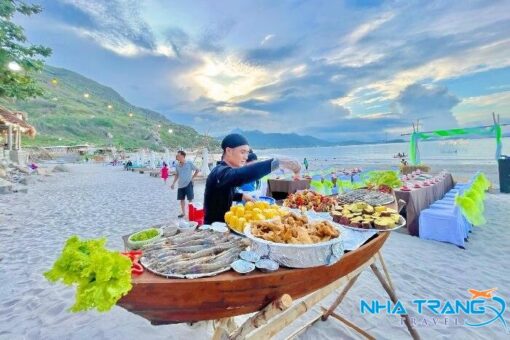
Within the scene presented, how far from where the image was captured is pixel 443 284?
4.20m

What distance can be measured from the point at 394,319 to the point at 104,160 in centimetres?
5836

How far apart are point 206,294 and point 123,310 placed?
314 cm

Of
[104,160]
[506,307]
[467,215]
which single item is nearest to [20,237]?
[506,307]

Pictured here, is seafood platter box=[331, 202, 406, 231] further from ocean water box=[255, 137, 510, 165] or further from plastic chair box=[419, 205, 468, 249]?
plastic chair box=[419, 205, 468, 249]

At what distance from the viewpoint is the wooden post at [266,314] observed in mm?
1344

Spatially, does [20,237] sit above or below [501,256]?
above

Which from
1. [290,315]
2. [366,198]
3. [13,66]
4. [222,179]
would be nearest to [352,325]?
[366,198]

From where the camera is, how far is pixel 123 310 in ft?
11.8

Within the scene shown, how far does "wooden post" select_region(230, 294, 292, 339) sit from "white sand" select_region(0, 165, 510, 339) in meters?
2.02

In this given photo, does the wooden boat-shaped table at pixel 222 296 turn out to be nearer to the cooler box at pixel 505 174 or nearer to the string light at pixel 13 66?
the string light at pixel 13 66

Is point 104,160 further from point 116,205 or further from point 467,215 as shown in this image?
point 467,215

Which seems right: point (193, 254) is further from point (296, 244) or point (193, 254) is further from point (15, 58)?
point (15, 58)

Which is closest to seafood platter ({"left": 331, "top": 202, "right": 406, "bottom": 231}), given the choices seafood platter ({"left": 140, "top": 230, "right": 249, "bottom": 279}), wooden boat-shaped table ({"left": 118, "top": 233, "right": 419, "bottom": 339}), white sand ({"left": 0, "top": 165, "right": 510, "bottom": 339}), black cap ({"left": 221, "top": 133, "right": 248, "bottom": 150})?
wooden boat-shaped table ({"left": 118, "top": 233, "right": 419, "bottom": 339})

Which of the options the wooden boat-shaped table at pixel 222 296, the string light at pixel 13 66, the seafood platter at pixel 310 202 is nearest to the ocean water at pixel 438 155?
the seafood platter at pixel 310 202
